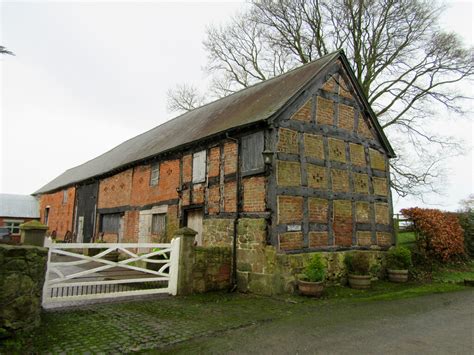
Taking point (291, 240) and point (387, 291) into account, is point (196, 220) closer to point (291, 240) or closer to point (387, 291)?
point (291, 240)

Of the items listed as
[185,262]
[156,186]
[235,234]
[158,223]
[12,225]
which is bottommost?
[185,262]

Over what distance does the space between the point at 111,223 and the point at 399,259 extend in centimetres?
1370

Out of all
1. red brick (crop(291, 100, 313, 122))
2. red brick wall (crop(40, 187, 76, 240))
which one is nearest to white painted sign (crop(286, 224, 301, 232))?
red brick (crop(291, 100, 313, 122))

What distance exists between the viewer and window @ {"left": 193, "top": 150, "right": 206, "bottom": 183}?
1105cm

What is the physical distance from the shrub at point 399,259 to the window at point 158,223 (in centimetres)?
823

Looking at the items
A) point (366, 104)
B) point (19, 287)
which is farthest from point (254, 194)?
point (366, 104)

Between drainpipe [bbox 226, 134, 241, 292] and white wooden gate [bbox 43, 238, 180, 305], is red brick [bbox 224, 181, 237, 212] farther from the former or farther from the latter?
white wooden gate [bbox 43, 238, 180, 305]

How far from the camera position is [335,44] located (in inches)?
747

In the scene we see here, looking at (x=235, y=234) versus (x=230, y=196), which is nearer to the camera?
(x=235, y=234)

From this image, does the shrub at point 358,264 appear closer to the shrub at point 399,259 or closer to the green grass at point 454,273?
the shrub at point 399,259

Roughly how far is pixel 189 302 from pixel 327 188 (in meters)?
5.27

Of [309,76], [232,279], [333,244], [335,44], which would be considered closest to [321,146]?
[309,76]

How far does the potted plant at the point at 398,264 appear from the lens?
10.4 metres

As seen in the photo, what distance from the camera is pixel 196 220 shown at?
11344mm
